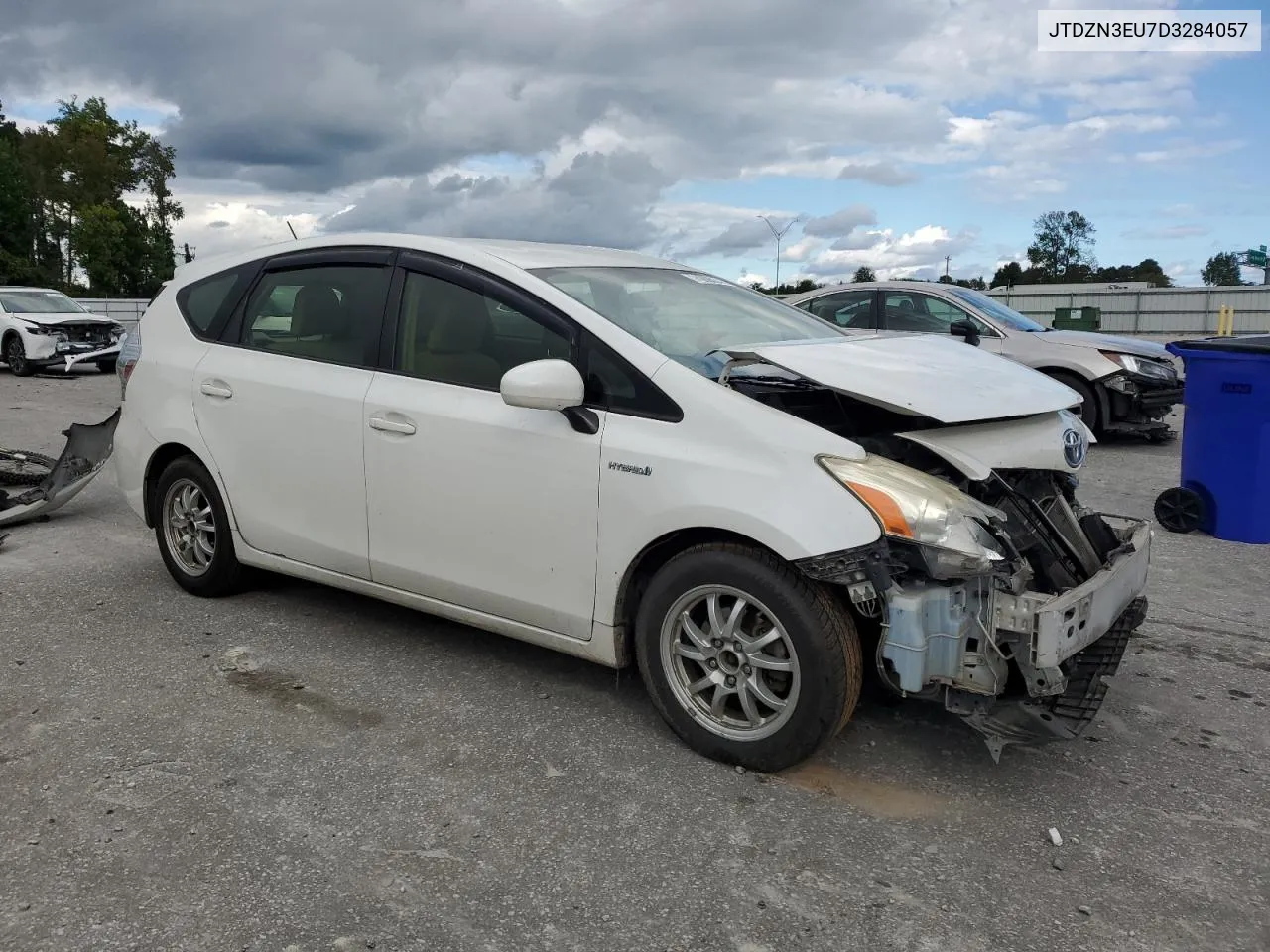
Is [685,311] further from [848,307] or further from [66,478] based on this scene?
[848,307]

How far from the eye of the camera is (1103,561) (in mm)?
3641

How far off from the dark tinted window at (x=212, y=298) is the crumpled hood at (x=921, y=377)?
265 centimetres

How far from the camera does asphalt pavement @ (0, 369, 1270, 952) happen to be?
2.61m

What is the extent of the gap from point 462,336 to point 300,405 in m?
0.88

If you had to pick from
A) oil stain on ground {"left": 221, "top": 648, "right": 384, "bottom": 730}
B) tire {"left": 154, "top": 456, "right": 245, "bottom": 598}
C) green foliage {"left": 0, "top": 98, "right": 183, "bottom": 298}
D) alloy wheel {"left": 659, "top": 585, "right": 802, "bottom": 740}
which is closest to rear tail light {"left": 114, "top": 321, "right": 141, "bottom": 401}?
tire {"left": 154, "top": 456, "right": 245, "bottom": 598}

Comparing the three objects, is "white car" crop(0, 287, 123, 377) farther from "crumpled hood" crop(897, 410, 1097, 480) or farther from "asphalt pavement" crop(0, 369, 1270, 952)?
"crumpled hood" crop(897, 410, 1097, 480)

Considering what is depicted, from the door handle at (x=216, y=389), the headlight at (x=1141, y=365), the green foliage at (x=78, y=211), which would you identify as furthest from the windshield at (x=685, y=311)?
the green foliage at (x=78, y=211)

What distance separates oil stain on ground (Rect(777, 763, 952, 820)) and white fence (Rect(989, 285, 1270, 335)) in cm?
2624

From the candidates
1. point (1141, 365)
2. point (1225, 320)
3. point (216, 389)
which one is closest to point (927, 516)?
point (216, 389)

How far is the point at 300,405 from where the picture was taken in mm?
4395

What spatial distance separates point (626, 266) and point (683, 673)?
1.83 metres

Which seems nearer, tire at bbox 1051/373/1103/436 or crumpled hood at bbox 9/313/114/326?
tire at bbox 1051/373/1103/436

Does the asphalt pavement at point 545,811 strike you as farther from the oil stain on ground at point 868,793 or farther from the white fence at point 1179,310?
the white fence at point 1179,310

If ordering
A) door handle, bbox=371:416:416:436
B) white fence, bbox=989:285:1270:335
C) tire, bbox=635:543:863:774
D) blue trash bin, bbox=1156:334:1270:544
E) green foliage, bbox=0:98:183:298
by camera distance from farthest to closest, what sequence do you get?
green foliage, bbox=0:98:183:298 → white fence, bbox=989:285:1270:335 → blue trash bin, bbox=1156:334:1270:544 → door handle, bbox=371:416:416:436 → tire, bbox=635:543:863:774
